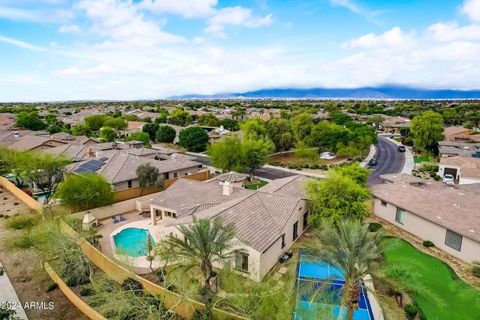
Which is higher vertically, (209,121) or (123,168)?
(209,121)

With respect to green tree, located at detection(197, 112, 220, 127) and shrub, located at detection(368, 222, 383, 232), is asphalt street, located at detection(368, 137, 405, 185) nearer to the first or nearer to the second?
shrub, located at detection(368, 222, 383, 232)

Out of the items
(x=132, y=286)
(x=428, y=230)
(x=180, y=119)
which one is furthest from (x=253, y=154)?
(x=180, y=119)

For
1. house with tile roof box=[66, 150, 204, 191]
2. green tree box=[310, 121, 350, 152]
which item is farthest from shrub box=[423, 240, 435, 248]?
green tree box=[310, 121, 350, 152]

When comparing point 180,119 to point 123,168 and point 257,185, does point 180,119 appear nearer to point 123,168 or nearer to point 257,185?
point 257,185

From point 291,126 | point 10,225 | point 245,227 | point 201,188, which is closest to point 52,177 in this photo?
point 10,225

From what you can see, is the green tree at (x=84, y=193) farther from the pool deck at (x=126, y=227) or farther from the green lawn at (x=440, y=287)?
the green lawn at (x=440, y=287)
